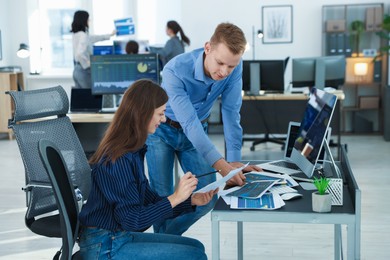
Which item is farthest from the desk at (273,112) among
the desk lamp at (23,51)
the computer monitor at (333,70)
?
the desk lamp at (23,51)

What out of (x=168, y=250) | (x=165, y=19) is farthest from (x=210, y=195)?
(x=165, y=19)

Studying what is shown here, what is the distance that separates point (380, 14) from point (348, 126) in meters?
1.63

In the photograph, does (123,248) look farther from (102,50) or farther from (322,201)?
(102,50)

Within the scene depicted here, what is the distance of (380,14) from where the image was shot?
8.71 m

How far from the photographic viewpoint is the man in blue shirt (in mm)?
2719

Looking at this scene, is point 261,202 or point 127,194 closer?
point 127,194

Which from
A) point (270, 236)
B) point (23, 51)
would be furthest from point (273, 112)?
point (23, 51)

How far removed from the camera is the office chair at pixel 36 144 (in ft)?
10.4

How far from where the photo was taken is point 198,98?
3.12 metres

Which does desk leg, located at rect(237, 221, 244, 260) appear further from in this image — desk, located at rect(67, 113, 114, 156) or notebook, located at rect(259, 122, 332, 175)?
desk, located at rect(67, 113, 114, 156)

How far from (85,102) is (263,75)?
222 centimetres

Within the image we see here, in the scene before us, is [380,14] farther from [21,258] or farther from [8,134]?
[21,258]

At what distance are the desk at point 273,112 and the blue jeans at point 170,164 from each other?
13.4 feet

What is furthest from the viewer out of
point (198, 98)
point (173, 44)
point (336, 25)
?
point (336, 25)
